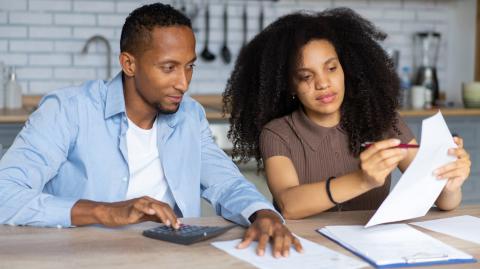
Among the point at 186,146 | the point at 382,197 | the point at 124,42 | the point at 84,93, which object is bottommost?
the point at 382,197

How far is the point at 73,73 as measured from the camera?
420 centimetres

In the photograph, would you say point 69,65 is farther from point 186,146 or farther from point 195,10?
point 186,146

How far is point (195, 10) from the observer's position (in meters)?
4.33

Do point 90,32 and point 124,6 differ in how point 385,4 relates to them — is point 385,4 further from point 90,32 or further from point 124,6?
point 90,32

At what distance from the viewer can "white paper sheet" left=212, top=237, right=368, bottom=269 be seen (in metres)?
1.47

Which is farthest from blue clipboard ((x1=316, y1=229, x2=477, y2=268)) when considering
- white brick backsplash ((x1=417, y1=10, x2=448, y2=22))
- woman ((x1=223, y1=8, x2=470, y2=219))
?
white brick backsplash ((x1=417, y1=10, x2=448, y2=22))

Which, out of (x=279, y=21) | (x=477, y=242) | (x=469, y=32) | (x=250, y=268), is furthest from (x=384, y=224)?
(x=469, y=32)

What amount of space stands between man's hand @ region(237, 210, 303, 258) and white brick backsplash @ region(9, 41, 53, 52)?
8.95ft

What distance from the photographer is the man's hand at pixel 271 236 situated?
1.56 meters

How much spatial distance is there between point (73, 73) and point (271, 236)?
9.27 feet

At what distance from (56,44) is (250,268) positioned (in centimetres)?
301

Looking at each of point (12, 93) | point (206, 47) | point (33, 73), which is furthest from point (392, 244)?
point (33, 73)

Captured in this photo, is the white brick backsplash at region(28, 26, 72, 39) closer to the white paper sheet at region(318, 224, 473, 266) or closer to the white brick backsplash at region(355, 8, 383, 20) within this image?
the white brick backsplash at region(355, 8, 383, 20)

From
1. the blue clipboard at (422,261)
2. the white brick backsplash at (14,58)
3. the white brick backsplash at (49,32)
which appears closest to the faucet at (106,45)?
the white brick backsplash at (49,32)
